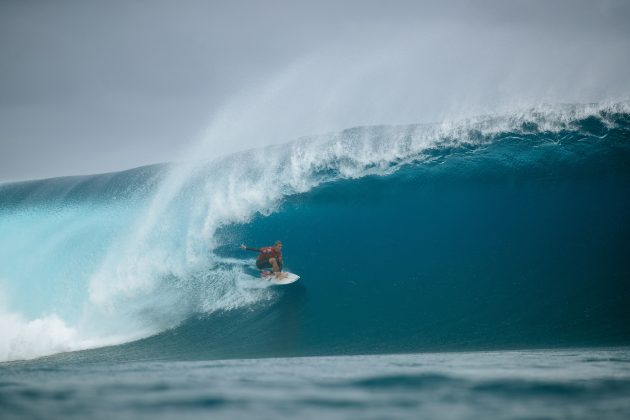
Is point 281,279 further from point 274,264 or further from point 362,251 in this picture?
point 362,251

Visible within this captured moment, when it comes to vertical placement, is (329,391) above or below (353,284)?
above

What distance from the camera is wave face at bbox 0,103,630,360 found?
271 inches

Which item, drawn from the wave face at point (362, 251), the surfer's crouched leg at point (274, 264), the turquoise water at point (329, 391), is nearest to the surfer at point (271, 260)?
the surfer's crouched leg at point (274, 264)

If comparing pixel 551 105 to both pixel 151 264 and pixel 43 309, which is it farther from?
pixel 43 309

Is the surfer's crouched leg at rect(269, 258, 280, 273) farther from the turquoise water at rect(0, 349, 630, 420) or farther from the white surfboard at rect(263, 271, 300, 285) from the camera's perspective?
→ the turquoise water at rect(0, 349, 630, 420)

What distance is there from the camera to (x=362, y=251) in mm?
9000

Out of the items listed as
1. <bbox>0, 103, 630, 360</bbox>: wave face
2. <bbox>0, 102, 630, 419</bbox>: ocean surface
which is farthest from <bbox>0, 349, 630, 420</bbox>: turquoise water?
<bbox>0, 103, 630, 360</bbox>: wave face

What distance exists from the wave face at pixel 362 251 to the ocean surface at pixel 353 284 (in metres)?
0.04

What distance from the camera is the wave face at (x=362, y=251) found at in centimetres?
688

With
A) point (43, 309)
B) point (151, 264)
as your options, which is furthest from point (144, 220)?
point (43, 309)

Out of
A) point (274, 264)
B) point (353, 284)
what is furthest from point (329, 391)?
point (274, 264)

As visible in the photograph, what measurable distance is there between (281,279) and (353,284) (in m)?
1.28

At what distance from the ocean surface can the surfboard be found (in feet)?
0.56

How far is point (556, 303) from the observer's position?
22.7 ft
